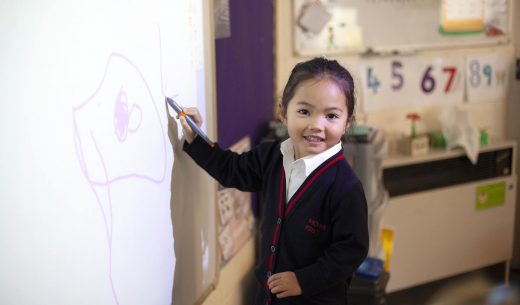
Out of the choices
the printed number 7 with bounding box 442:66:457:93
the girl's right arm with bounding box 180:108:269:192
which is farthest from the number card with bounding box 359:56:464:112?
the girl's right arm with bounding box 180:108:269:192

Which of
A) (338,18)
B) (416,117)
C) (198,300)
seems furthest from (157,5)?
(416,117)

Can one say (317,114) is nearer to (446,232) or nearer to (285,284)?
(285,284)

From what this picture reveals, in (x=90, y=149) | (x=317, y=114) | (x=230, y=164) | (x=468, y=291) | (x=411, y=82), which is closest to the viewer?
(x=90, y=149)

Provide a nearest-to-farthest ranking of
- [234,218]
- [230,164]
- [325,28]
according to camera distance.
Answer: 1. [230,164]
2. [234,218]
3. [325,28]

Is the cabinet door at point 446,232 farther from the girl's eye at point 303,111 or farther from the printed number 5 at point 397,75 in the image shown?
the girl's eye at point 303,111

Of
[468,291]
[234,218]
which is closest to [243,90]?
[234,218]

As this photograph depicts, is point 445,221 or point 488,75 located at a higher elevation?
point 488,75

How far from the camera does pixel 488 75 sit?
2.74 m

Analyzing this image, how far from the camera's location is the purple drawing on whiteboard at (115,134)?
2.54 ft

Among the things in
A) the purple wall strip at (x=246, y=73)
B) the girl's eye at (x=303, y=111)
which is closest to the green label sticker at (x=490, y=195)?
the purple wall strip at (x=246, y=73)

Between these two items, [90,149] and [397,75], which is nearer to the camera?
[90,149]

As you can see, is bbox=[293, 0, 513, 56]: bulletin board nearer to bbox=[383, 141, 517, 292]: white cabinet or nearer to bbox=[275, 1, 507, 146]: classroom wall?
bbox=[275, 1, 507, 146]: classroom wall

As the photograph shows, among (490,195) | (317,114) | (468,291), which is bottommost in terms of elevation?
(468,291)

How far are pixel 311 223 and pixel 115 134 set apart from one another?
0.46 meters
